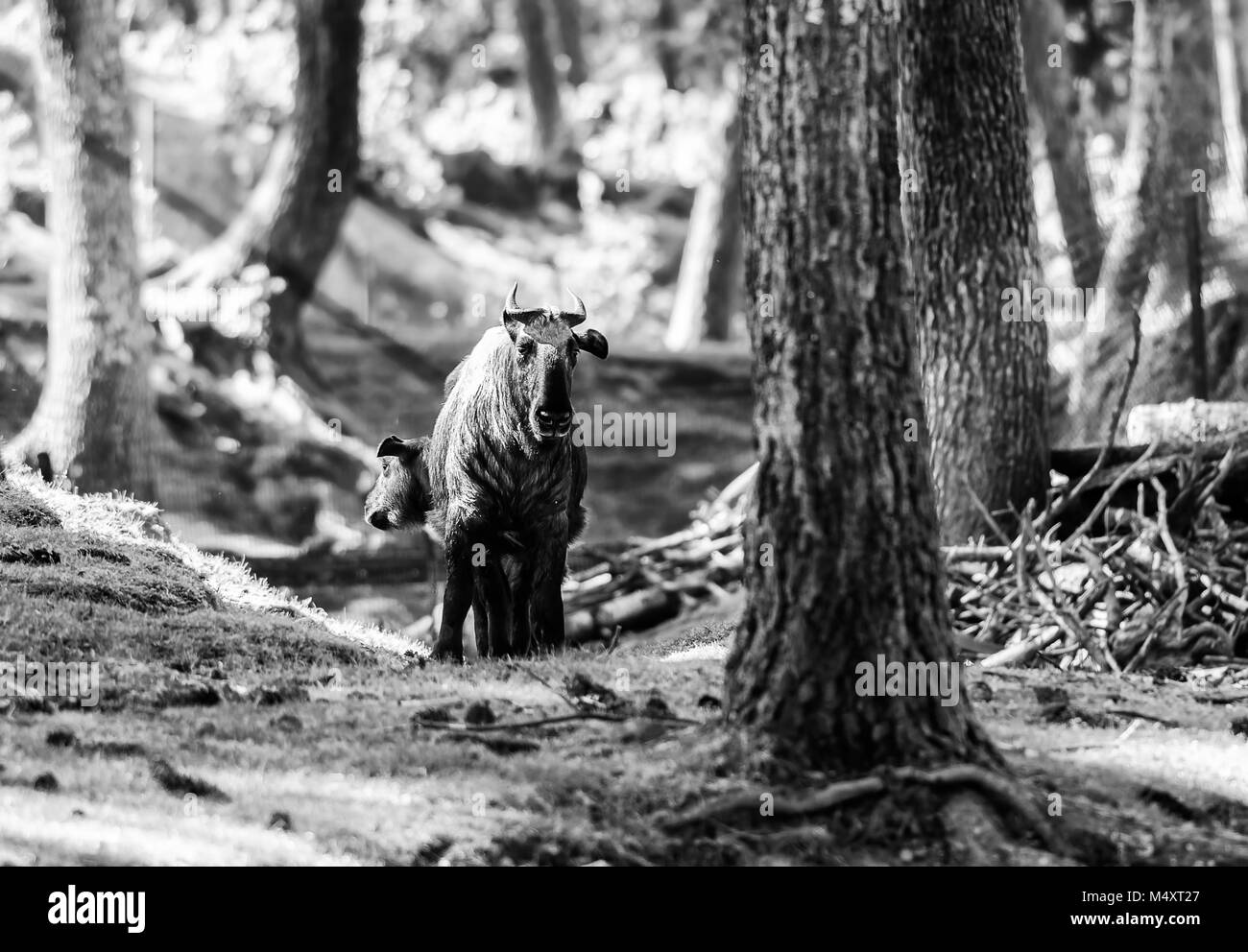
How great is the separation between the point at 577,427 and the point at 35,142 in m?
20.4

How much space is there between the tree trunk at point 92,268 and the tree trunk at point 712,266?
10.4 m

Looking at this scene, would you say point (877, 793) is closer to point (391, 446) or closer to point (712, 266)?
point (391, 446)

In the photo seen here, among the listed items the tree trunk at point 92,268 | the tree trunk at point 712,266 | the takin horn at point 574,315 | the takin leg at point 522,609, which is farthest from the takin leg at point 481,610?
the tree trunk at point 712,266

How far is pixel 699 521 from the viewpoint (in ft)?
54.4

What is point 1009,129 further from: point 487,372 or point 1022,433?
point 487,372

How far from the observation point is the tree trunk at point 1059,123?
74.0ft

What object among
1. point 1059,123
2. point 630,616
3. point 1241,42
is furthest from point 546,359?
point 1241,42

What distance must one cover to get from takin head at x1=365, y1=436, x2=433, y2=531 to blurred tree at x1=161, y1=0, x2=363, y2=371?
39.1 ft

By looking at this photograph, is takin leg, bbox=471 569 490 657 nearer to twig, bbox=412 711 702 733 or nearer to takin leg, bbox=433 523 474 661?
takin leg, bbox=433 523 474 661

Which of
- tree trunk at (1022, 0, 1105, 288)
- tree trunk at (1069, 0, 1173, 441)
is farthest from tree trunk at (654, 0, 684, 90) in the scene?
tree trunk at (1069, 0, 1173, 441)

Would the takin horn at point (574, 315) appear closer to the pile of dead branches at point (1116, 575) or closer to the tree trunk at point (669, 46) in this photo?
the pile of dead branches at point (1116, 575)

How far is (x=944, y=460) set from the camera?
13.2 metres

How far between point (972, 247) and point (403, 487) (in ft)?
14.7

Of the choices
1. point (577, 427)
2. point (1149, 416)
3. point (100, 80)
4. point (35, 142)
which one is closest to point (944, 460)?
point (1149, 416)
